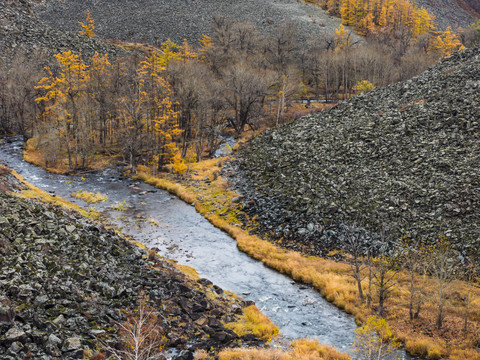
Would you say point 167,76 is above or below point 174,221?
above

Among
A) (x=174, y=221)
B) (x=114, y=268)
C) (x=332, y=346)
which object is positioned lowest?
(x=174, y=221)

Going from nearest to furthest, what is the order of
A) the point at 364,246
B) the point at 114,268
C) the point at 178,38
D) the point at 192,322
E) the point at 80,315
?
the point at 80,315 < the point at 192,322 < the point at 114,268 < the point at 364,246 < the point at 178,38

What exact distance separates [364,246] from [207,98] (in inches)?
1530

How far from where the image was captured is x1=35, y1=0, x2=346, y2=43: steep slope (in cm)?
12569

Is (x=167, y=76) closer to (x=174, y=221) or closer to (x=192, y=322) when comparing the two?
(x=174, y=221)

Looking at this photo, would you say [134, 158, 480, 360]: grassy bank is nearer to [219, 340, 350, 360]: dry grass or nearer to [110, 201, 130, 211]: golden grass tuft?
[219, 340, 350, 360]: dry grass

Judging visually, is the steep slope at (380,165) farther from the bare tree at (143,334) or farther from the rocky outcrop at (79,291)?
the bare tree at (143,334)

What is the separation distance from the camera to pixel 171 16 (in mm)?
133375

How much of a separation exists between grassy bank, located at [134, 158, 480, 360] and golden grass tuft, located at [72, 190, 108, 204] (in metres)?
11.5

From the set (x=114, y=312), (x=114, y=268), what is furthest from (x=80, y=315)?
(x=114, y=268)

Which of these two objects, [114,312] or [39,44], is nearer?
[114,312]

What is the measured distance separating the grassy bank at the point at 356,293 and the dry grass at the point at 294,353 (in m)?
4.72

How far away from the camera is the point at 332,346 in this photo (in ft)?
63.3

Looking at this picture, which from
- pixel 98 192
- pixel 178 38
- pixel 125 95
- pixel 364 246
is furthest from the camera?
pixel 178 38
